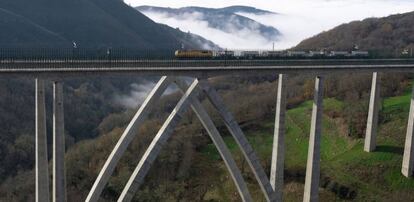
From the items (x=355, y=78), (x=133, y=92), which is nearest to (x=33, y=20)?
(x=133, y=92)

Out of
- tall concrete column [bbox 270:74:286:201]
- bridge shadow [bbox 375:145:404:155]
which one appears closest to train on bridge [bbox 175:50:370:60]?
tall concrete column [bbox 270:74:286:201]

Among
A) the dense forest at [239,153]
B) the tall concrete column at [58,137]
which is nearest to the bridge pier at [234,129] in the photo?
the tall concrete column at [58,137]

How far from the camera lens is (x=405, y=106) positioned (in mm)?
57688

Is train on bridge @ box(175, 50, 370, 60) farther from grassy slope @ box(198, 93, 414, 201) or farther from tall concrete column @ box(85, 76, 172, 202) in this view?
grassy slope @ box(198, 93, 414, 201)

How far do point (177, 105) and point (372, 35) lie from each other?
90.9 metres

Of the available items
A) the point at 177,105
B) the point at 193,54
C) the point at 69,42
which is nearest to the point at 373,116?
the point at 193,54

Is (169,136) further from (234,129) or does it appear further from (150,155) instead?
(234,129)

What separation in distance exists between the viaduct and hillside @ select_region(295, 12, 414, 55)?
6269 cm

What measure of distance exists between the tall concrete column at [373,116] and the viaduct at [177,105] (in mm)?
4001

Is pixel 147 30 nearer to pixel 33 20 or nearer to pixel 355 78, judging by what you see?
pixel 33 20

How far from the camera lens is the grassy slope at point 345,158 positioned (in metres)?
46.0

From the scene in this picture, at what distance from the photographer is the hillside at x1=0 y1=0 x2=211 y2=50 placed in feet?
382

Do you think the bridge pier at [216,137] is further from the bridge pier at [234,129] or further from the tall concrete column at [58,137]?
the tall concrete column at [58,137]

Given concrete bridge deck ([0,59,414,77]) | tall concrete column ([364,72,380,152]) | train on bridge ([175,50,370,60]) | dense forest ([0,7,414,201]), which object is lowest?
dense forest ([0,7,414,201])
